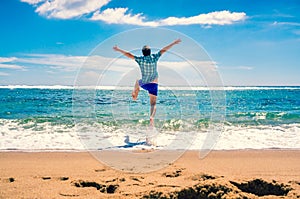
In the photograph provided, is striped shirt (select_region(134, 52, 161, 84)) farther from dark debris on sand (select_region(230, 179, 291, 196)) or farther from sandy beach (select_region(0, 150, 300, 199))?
dark debris on sand (select_region(230, 179, 291, 196))

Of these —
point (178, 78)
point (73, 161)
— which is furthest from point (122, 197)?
point (178, 78)

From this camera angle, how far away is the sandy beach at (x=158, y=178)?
12.2ft

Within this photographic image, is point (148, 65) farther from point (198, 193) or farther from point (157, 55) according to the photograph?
point (198, 193)

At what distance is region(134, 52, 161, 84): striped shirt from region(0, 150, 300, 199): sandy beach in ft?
5.61

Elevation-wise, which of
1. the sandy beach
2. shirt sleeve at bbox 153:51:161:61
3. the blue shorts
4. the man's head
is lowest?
the sandy beach

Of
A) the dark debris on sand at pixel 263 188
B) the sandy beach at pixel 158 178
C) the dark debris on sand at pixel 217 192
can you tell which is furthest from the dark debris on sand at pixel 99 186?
the dark debris on sand at pixel 263 188

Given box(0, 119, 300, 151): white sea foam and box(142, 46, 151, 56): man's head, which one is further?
box(0, 119, 300, 151): white sea foam

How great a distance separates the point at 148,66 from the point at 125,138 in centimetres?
281

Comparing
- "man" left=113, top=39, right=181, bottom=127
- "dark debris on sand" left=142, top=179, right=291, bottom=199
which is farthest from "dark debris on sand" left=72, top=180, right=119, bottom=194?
"man" left=113, top=39, right=181, bottom=127

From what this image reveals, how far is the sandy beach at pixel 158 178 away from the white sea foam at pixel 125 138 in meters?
1.25

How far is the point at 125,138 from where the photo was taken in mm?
8688

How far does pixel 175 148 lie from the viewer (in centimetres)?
729

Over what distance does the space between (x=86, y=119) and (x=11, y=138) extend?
151 inches

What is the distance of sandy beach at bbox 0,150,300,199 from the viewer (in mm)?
3711
